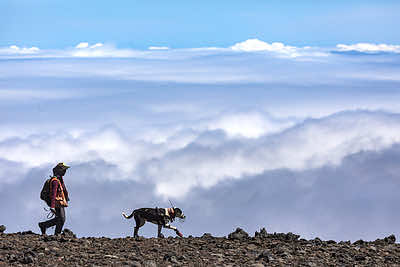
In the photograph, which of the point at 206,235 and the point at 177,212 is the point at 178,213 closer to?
the point at 177,212

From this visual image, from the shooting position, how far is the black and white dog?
66.9 ft

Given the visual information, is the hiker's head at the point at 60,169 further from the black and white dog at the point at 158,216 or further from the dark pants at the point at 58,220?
the black and white dog at the point at 158,216

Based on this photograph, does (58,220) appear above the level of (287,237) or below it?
above

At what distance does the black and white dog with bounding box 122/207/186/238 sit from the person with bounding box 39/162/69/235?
2.20 metres

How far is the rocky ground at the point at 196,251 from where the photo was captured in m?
16.0

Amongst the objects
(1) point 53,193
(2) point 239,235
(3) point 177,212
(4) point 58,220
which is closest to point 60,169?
(1) point 53,193

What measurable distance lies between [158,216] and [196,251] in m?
3.34

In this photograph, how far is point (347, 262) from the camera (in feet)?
55.2

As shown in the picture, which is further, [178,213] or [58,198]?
[178,213]

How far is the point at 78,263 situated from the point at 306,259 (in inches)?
218

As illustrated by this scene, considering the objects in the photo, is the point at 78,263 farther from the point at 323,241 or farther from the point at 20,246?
the point at 323,241

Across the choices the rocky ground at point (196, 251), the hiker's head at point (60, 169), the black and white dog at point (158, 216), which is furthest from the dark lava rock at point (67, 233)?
the black and white dog at point (158, 216)

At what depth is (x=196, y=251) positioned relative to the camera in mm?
17297

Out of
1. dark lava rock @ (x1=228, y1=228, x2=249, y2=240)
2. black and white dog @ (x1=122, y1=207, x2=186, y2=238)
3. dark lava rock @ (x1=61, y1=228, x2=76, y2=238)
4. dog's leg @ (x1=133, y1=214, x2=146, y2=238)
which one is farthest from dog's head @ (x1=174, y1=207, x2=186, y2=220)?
dark lava rock @ (x1=61, y1=228, x2=76, y2=238)
